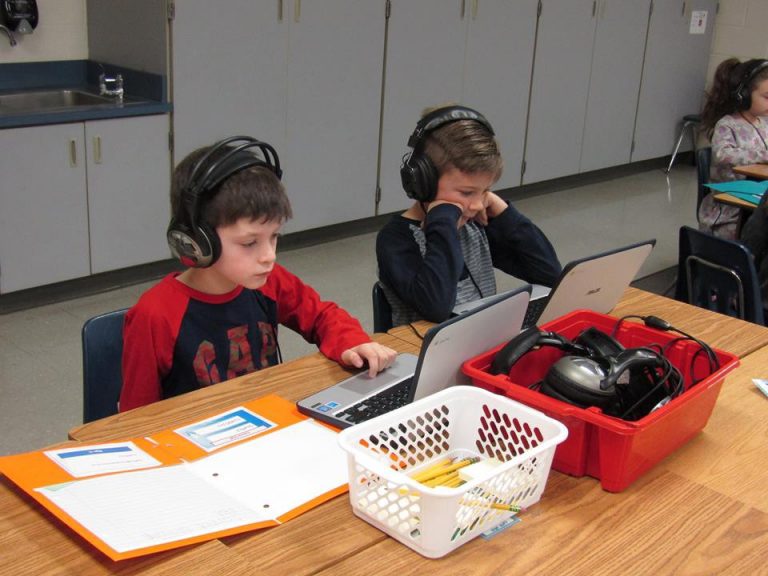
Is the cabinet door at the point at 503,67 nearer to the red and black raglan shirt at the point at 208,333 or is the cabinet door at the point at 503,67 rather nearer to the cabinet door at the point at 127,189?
the cabinet door at the point at 127,189

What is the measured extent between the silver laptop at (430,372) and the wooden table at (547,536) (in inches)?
7.8

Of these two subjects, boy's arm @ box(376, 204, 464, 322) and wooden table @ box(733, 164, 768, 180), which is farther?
wooden table @ box(733, 164, 768, 180)

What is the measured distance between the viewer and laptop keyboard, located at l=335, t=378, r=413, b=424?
56.1 inches

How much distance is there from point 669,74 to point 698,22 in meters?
Result: 0.41

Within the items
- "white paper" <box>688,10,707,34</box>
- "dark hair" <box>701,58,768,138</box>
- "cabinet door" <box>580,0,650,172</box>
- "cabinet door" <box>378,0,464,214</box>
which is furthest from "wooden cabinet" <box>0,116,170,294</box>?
"white paper" <box>688,10,707,34</box>

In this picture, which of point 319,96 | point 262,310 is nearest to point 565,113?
point 319,96

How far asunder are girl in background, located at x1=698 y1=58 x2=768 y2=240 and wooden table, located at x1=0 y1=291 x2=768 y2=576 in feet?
9.08

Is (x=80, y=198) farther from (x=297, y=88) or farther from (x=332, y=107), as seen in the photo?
(x=332, y=107)

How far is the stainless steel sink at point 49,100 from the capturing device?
3.68 meters

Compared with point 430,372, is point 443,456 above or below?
below

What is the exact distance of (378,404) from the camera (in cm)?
147

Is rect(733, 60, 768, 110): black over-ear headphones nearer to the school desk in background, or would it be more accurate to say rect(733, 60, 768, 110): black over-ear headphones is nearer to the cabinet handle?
the school desk in background

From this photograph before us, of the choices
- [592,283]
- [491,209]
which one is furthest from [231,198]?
[491,209]

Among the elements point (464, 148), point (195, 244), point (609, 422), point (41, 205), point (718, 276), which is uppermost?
point (464, 148)
